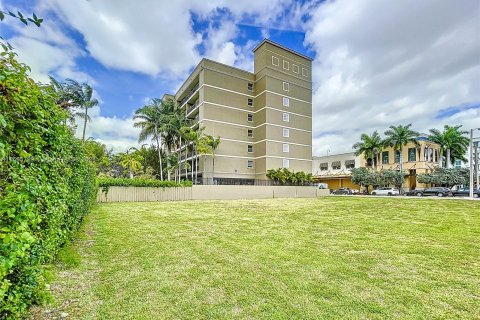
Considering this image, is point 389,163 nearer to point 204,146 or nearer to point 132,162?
point 204,146

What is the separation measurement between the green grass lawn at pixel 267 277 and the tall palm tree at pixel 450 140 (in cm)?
4669

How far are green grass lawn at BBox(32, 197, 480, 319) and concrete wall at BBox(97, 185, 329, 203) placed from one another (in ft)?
46.6

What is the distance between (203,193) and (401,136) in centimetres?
3813

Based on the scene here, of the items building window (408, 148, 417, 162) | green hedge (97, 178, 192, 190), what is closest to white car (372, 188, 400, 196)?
building window (408, 148, 417, 162)

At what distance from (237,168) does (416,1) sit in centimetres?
2682

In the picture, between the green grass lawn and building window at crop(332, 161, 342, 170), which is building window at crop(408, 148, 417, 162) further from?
the green grass lawn

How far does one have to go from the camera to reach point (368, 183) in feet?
146

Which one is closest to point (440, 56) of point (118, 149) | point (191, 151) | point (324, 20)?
point (324, 20)

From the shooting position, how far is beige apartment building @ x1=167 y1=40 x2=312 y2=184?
111ft

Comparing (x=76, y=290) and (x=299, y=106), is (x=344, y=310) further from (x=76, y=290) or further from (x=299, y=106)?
(x=299, y=106)

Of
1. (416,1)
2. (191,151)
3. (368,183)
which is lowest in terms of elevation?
(368,183)

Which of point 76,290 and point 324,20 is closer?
point 76,290

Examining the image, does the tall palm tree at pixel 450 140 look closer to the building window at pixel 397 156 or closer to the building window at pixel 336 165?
the building window at pixel 397 156

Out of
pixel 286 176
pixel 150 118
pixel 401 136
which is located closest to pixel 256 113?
pixel 286 176
